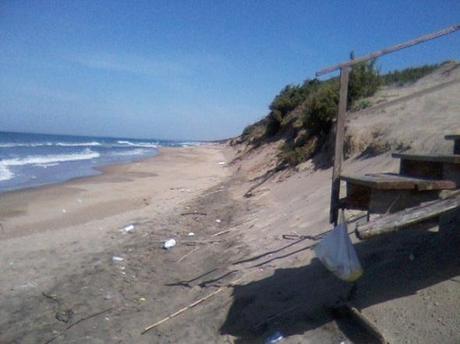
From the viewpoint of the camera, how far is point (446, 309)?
412 cm

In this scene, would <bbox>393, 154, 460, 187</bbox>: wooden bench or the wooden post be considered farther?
the wooden post

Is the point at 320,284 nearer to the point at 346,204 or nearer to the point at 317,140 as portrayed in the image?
the point at 346,204

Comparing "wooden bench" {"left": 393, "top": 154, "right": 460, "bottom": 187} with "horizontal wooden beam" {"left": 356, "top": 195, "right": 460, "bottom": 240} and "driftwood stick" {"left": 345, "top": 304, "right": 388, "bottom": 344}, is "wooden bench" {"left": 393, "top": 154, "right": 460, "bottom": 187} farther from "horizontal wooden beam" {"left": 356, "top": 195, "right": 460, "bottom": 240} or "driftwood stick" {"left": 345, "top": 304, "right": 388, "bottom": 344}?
"driftwood stick" {"left": 345, "top": 304, "right": 388, "bottom": 344}

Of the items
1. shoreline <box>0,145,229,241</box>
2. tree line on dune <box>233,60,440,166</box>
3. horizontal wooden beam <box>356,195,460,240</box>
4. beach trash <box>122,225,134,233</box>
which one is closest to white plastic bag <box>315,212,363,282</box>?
horizontal wooden beam <box>356,195,460,240</box>

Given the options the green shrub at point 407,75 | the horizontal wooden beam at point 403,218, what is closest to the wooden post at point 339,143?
the horizontal wooden beam at point 403,218

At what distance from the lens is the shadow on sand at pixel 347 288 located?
457 cm

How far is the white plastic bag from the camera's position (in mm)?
3809

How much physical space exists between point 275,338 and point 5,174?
72.2ft

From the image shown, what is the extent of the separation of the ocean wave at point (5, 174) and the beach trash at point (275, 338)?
19.7m

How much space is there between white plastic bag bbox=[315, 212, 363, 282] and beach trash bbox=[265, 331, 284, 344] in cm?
98

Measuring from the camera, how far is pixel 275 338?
14.8ft

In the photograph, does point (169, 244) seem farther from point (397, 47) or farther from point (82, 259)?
point (397, 47)

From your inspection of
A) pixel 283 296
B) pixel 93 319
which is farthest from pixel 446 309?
pixel 93 319

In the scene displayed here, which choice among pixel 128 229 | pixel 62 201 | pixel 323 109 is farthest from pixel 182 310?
pixel 323 109
